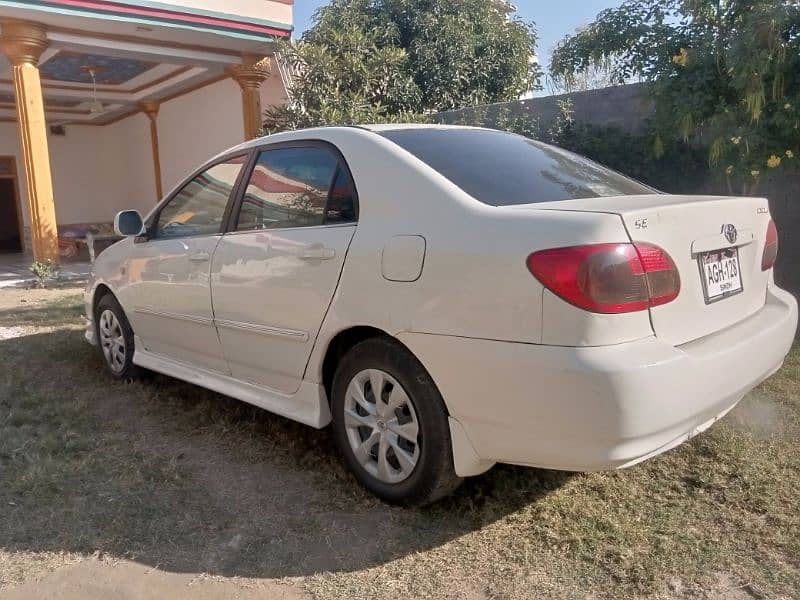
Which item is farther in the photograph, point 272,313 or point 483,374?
point 272,313

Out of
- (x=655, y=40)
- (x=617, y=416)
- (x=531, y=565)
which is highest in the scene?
(x=655, y=40)

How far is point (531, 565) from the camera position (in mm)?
2344

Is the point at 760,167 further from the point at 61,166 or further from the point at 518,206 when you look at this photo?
the point at 61,166

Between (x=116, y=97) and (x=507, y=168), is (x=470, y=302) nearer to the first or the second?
(x=507, y=168)

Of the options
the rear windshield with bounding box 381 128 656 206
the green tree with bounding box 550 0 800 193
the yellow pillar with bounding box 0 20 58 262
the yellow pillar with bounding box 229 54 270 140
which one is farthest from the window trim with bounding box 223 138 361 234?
the yellow pillar with bounding box 229 54 270 140

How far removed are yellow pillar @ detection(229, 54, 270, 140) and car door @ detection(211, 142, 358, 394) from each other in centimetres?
807

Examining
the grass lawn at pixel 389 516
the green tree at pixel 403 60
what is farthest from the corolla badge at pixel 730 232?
the green tree at pixel 403 60

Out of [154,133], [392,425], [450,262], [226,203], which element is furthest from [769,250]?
[154,133]

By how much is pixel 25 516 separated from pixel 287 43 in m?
8.37

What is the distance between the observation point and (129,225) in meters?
4.16

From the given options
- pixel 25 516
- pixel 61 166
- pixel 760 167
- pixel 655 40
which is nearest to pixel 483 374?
pixel 25 516

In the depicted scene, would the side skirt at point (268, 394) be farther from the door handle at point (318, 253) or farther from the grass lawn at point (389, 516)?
the door handle at point (318, 253)

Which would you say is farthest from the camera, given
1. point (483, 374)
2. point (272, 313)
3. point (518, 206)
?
point (272, 313)

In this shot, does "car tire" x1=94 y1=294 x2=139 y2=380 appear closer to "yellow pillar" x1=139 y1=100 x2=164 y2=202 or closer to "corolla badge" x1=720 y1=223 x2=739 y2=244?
"corolla badge" x1=720 y1=223 x2=739 y2=244
